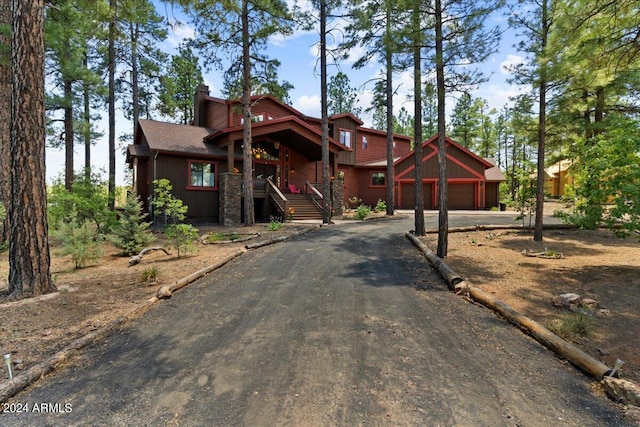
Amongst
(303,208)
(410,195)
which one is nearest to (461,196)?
(410,195)

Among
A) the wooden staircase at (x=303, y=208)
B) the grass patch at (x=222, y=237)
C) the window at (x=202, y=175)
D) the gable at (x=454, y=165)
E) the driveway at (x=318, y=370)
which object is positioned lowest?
the driveway at (x=318, y=370)

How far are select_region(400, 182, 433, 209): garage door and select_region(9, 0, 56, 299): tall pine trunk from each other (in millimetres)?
23100

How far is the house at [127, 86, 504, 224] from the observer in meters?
15.7

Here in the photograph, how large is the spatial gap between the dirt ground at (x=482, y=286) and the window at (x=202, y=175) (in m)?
6.53

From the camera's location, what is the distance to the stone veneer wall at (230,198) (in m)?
15.4

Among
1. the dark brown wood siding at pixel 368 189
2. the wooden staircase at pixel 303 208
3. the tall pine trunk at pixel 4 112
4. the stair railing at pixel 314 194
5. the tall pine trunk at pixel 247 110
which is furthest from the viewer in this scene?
the dark brown wood siding at pixel 368 189

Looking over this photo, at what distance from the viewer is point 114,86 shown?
20062 millimetres

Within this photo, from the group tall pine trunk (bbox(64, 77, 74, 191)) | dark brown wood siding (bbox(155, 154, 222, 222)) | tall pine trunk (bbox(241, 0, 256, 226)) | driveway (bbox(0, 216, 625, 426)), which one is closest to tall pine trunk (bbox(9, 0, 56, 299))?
driveway (bbox(0, 216, 625, 426))

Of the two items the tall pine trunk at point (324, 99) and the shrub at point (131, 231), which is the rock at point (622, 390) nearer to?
the shrub at point (131, 231)

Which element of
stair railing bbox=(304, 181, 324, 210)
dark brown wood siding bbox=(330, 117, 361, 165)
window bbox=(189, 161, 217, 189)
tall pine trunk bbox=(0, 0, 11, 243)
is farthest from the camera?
dark brown wood siding bbox=(330, 117, 361, 165)

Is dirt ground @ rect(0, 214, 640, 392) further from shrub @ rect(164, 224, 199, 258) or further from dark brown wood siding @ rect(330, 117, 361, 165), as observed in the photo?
dark brown wood siding @ rect(330, 117, 361, 165)

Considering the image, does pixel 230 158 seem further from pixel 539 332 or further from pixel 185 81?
pixel 185 81

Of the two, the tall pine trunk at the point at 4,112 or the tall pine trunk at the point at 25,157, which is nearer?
the tall pine trunk at the point at 25,157

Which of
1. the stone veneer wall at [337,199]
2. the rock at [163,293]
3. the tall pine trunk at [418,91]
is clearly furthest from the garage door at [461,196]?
the rock at [163,293]
